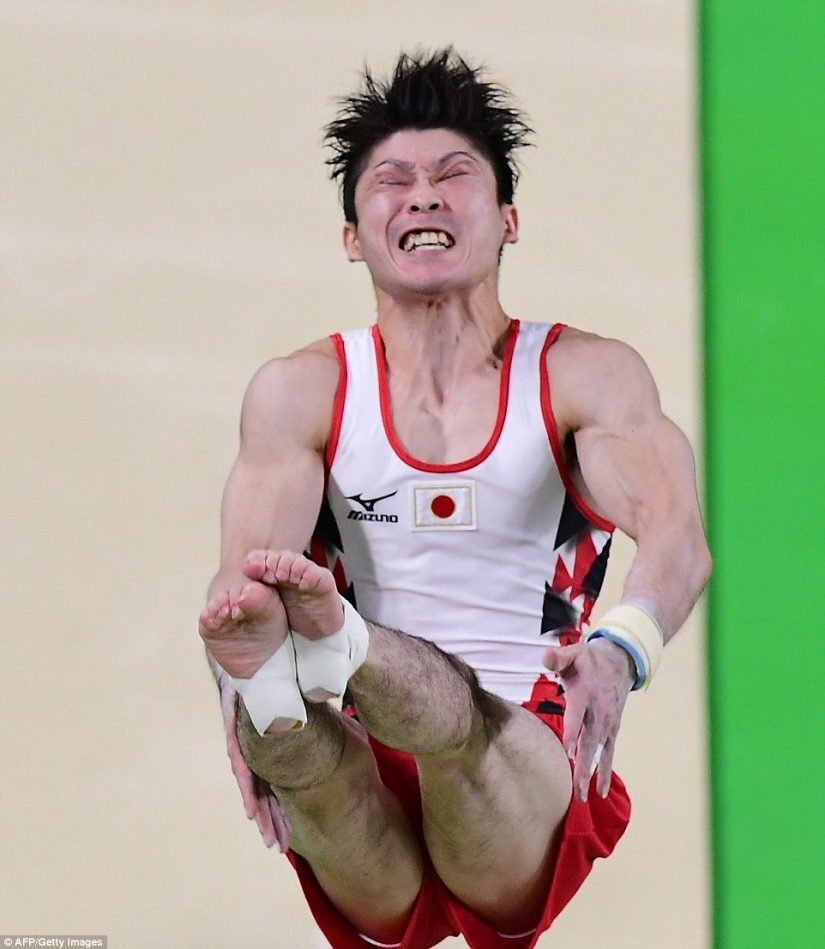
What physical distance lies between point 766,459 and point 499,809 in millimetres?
1000

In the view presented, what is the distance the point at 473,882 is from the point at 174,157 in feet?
4.04

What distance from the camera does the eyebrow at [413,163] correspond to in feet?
6.06

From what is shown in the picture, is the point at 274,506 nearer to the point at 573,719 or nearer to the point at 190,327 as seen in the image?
the point at 573,719

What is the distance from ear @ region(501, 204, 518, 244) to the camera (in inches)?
75.4

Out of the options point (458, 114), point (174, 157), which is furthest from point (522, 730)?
point (174, 157)

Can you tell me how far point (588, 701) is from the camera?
1386 mm

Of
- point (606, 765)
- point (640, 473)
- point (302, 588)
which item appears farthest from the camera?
point (640, 473)

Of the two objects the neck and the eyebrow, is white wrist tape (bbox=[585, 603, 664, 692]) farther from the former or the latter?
the eyebrow

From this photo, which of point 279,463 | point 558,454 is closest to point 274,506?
point 279,463

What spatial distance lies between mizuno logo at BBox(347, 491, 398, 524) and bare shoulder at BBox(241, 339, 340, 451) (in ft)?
0.24

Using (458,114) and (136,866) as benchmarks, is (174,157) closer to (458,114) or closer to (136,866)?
(458,114)

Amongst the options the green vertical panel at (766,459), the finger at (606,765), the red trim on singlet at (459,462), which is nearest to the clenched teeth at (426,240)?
the red trim on singlet at (459,462)

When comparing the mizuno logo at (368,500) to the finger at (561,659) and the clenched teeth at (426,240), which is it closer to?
the clenched teeth at (426,240)

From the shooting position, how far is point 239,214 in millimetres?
2430
